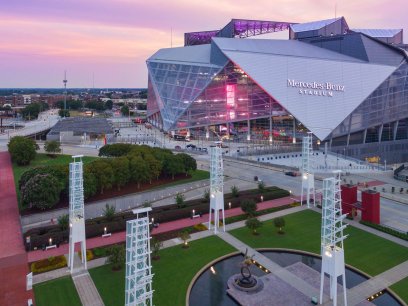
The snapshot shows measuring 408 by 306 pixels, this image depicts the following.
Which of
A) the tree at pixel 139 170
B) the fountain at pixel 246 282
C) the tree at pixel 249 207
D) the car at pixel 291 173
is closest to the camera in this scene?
the fountain at pixel 246 282

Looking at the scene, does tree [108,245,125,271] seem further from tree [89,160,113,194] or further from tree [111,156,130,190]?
tree [111,156,130,190]

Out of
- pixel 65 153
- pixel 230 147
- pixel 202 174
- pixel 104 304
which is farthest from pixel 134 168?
pixel 230 147

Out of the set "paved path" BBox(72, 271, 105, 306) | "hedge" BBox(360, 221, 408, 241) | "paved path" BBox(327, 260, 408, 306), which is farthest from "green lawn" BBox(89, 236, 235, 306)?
"hedge" BBox(360, 221, 408, 241)

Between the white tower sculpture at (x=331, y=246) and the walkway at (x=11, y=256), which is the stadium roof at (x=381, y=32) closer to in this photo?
the white tower sculpture at (x=331, y=246)

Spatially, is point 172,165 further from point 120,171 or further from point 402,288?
point 402,288

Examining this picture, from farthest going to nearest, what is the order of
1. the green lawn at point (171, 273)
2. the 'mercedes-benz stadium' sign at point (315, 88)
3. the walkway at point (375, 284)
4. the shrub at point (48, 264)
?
the 'mercedes-benz stadium' sign at point (315, 88), the shrub at point (48, 264), the walkway at point (375, 284), the green lawn at point (171, 273)

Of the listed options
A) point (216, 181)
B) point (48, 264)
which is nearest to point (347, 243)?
point (216, 181)

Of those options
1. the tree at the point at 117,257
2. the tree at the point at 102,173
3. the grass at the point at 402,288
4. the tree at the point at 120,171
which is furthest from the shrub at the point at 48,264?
the grass at the point at 402,288

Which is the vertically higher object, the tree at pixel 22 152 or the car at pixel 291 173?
the tree at pixel 22 152
